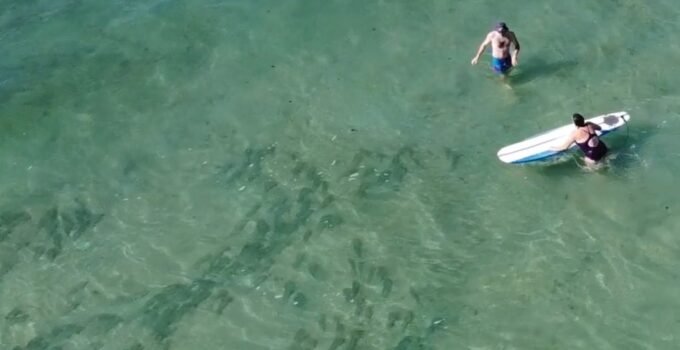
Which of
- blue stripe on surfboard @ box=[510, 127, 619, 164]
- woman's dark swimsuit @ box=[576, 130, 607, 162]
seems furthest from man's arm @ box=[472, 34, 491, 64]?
woman's dark swimsuit @ box=[576, 130, 607, 162]

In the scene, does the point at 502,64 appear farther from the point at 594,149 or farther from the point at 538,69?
the point at 594,149

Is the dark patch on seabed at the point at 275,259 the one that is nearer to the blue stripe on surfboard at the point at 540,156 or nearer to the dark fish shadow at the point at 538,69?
the blue stripe on surfboard at the point at 540,156

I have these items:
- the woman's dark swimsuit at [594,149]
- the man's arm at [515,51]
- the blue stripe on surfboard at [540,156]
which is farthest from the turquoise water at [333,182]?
the man's arm at [515,51]

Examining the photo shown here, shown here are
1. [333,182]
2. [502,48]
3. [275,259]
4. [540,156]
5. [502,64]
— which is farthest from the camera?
[502,64]

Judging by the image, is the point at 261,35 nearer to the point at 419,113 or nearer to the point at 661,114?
the point at 419,113

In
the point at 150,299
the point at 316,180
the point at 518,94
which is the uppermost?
the point at 518,94

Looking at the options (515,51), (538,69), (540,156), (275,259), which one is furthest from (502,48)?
(275,259)

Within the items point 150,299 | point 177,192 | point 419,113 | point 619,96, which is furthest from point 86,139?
point 619,96
